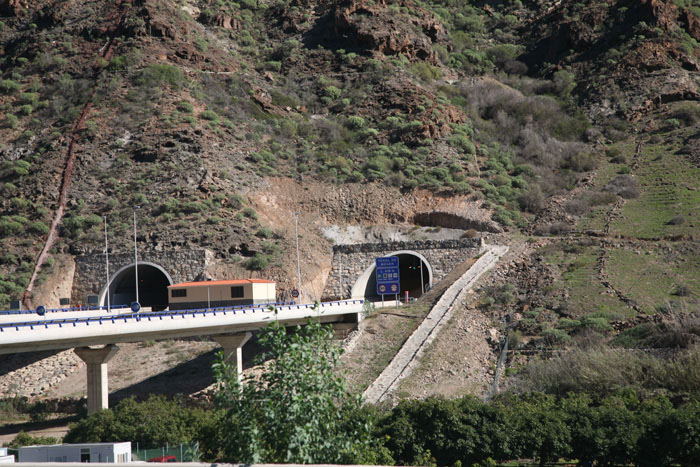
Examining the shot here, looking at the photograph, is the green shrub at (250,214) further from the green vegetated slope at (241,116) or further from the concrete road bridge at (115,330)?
the concrete road bridge at (115,330)

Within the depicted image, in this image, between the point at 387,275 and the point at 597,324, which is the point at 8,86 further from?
the point at 597,324

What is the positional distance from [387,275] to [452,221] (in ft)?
40.8

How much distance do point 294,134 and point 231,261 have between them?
79.6 feet

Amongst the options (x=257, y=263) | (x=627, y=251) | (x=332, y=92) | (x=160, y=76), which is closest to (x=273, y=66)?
(x=332, y=92)

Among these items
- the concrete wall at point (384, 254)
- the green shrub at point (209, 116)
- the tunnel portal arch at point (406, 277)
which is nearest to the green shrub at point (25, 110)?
the green shrub at point (209, 116)

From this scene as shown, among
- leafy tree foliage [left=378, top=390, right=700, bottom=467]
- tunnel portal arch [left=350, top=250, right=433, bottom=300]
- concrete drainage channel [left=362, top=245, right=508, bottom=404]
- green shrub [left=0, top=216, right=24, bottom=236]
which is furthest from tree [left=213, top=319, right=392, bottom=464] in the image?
green shrub [left=0, top=216, right=24, bottom=236]

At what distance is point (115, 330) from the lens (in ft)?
116

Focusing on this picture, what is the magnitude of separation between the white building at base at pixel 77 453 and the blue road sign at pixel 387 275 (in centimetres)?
3319

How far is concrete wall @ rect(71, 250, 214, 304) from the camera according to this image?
184 feet

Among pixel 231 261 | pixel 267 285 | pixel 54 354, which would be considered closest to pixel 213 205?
pixel 231 261

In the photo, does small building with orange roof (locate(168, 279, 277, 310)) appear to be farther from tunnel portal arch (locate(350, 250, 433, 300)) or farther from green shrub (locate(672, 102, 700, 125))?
green shrub (locate(672, 102, 700, 125))

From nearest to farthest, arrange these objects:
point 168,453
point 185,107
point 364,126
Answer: point 168,453
point 185,107
point 364,126

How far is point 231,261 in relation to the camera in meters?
57.2

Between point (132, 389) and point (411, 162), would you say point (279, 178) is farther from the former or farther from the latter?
point (132, 389)
